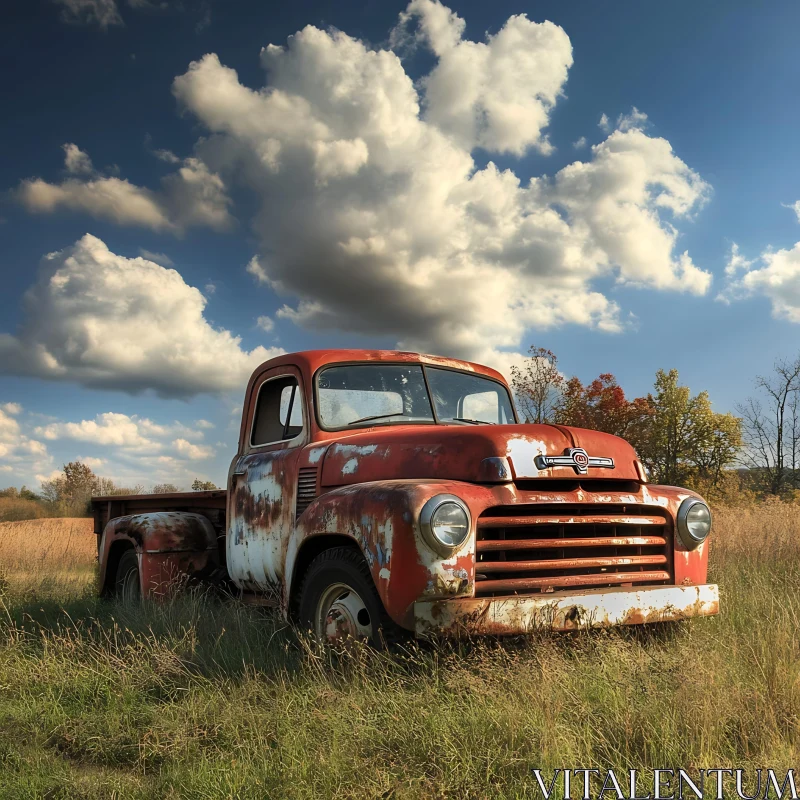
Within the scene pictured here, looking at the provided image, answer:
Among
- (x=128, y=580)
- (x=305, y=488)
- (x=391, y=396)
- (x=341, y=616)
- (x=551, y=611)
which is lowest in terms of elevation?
(x=128, y=580)

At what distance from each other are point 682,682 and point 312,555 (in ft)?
7.12

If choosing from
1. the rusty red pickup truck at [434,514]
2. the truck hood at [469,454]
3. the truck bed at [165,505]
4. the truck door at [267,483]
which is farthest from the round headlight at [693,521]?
the truck bed at [165,505]

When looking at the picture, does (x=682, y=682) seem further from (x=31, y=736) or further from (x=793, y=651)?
(x=31, y=736)

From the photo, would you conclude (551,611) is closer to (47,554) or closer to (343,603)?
(343,603)

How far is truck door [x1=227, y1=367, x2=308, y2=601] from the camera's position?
519 cm

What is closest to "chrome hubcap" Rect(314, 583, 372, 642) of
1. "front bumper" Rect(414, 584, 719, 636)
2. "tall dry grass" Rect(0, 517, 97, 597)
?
"front bumper" Rect(414, 584, 719, 636)

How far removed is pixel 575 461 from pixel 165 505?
14.6 feet

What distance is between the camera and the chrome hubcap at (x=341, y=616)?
407 cm

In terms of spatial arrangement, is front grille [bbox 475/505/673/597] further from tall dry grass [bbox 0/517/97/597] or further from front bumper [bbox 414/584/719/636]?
tall dry grass [bbox 0/517/97/597]

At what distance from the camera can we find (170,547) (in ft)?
20.9

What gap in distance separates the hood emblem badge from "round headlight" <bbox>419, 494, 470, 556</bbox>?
0.65m

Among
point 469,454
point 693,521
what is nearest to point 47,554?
point 469,454

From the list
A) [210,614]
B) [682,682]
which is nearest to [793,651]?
[682,682]

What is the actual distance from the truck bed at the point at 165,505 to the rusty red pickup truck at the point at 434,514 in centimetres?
62
